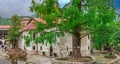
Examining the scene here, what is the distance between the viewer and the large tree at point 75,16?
21062mm

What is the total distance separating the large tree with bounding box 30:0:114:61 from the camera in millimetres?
21062

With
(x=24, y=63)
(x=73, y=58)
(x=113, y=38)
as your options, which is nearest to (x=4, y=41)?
(x=24, y=63)

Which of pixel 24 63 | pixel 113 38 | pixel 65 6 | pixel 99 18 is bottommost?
pixel 24 63

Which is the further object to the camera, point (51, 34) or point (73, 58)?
point (73, 58)

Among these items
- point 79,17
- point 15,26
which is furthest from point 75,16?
point 15,26

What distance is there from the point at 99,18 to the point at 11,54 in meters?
10.3

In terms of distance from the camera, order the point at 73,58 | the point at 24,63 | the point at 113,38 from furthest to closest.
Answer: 1. the point at 24,63
2. the point at 73,58
3. the point at 113,38

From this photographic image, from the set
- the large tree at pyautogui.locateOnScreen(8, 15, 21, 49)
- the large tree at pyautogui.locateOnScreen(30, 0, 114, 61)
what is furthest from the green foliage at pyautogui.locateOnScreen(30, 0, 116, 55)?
the large tree at pyautogui.locateOnScreen(8, 15, 21, 49)

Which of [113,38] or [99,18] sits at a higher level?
[99,18]

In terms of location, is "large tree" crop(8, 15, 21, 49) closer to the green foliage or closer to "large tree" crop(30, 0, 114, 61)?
the green foliage

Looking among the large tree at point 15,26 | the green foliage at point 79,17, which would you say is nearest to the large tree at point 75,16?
the green foliage at point 79,17

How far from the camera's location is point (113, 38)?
6.04 m

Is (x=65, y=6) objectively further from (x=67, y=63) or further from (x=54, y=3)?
(x=67, y=63)

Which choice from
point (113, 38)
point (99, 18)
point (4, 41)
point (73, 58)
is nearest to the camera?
point (113, 38)
